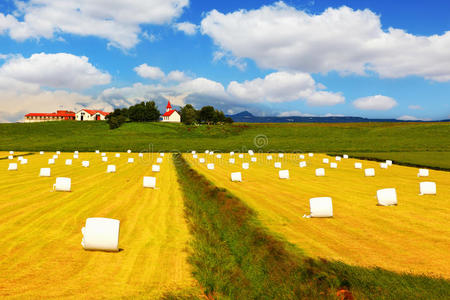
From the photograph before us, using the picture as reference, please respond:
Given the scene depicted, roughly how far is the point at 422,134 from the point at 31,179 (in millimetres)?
126189

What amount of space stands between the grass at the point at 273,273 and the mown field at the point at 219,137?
7868cm

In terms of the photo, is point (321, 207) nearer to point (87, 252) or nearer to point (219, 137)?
point (87, 252)

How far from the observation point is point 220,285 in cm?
1218

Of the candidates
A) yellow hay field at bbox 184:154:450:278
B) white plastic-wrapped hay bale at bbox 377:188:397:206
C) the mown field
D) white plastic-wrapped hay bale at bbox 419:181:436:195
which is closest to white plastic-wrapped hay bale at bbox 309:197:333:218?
yellow hay field at bbox 184:154:450:278

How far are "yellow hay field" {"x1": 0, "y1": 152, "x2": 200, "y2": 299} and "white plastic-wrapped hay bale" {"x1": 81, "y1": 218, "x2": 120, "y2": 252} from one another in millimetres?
429

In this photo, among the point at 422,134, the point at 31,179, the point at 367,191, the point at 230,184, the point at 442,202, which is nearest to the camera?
the point at 442,202

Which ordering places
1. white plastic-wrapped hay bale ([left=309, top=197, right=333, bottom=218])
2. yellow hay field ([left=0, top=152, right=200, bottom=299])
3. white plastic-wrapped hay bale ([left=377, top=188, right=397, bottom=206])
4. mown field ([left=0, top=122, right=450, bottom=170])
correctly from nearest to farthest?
yellow hay field ([left=0, top=152, right=200, bottom=299]) < white plastic-wrapped hay bale ([left=309, top=197, right=333, bottom=218]) < white plastic-wrapped hay bale ([left=377, top=188, right=397, bottom=206]) < mown field ([left=0, top=122, right=450, bottom=170])

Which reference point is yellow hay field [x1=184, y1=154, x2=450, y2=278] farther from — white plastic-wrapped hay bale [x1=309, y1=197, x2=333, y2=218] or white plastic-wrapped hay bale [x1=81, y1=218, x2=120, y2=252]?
white plastic-wrapped hay bale [x1=81, y1=218, x2=120, y2=252]

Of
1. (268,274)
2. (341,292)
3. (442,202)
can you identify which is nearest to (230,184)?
(442,202)

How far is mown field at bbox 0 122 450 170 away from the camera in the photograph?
10100cm

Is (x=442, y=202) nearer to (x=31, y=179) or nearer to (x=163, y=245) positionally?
(x=163, y=245)

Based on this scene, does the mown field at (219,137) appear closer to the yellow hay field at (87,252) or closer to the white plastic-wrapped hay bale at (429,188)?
the white plastic-wrapped hay bale at (429,188)

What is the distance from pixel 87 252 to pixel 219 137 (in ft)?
415

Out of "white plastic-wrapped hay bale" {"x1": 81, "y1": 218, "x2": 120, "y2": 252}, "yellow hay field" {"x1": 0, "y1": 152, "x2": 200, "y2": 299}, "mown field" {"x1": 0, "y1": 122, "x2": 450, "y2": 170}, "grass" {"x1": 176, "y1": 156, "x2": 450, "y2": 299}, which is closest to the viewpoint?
"grass" {"x1": 176, "y1": 156, "x2": 450, "y2": 299}
